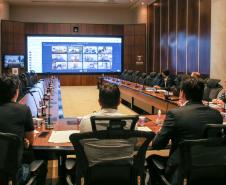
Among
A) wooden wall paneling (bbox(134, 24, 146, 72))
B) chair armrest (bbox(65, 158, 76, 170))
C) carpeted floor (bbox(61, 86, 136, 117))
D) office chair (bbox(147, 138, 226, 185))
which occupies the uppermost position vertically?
wooden wall paneling (bbox(134, 24, 146, 72))

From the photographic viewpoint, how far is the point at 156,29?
1435 centimetres

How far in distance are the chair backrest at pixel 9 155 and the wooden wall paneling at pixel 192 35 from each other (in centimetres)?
898

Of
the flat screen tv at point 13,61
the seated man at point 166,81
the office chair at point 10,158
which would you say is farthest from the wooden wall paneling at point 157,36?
the office chair at point 10,158

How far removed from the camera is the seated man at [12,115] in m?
2.38

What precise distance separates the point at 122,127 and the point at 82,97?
393 inches

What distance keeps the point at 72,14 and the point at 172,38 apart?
623cm

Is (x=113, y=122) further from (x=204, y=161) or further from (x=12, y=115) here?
(x=12, y=115)

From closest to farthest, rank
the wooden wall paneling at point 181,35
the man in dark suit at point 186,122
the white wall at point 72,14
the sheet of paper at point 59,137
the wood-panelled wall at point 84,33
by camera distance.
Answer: the man in dark suit at point 186,122, the sheet of paper at point 59,137, the wooden wall paneling at point 181,35, the wood-panelled wall at point 84,33, the white wall at point 72,14

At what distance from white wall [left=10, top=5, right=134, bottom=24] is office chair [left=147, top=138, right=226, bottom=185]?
50.1ft

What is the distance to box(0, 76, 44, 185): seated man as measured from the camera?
7.82 ft

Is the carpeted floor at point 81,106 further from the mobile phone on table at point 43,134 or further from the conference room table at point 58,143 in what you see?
the mobile phone on table at point 43,134

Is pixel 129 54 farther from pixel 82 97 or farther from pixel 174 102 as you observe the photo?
pixel 174 102

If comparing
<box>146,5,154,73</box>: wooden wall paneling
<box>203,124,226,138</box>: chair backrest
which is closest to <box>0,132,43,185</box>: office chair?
<box>203,124,226,138</box>: chair backrest

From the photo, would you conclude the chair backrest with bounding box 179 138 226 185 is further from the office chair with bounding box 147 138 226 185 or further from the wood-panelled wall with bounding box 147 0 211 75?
the wood-panelled wall with bounding box 147 0 211 75
